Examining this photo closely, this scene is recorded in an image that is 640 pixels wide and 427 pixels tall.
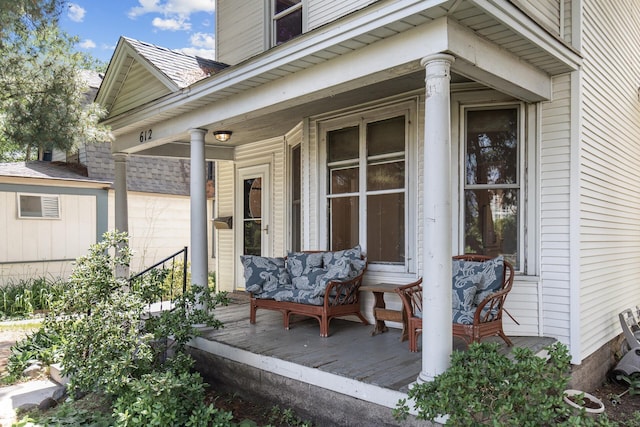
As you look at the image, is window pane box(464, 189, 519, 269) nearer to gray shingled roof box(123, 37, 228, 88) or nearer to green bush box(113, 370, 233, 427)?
green bush box(113, 370, 233, 427)

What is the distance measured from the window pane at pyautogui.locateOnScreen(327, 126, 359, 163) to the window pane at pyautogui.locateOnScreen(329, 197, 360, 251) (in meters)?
0.49

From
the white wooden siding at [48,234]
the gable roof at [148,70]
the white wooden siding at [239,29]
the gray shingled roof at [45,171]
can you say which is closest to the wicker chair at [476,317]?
the gable roof at [148,70]

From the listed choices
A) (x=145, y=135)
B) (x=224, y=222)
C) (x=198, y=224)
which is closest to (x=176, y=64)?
(x=145, y=135)

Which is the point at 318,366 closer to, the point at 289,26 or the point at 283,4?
the point at 289,26

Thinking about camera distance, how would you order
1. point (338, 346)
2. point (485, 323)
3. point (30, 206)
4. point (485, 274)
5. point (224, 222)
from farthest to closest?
1. point (30, 206)
2. point (224, 222)
3. point (338, 346)
4. point (485, 274)
5. point (485, 323)

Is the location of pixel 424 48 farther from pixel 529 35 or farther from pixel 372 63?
pixel 529 35

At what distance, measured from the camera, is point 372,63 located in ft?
11.0

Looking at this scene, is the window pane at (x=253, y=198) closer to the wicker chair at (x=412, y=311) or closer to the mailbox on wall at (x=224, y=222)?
the mailbox on wall at (x=224, y=222)

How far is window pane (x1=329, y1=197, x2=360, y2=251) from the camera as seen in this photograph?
206 inches

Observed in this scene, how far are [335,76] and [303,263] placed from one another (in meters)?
2.31

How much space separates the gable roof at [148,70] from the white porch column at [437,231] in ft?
10.2

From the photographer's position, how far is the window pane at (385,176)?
15.9 feet

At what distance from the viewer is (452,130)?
447cm

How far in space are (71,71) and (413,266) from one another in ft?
15.6
